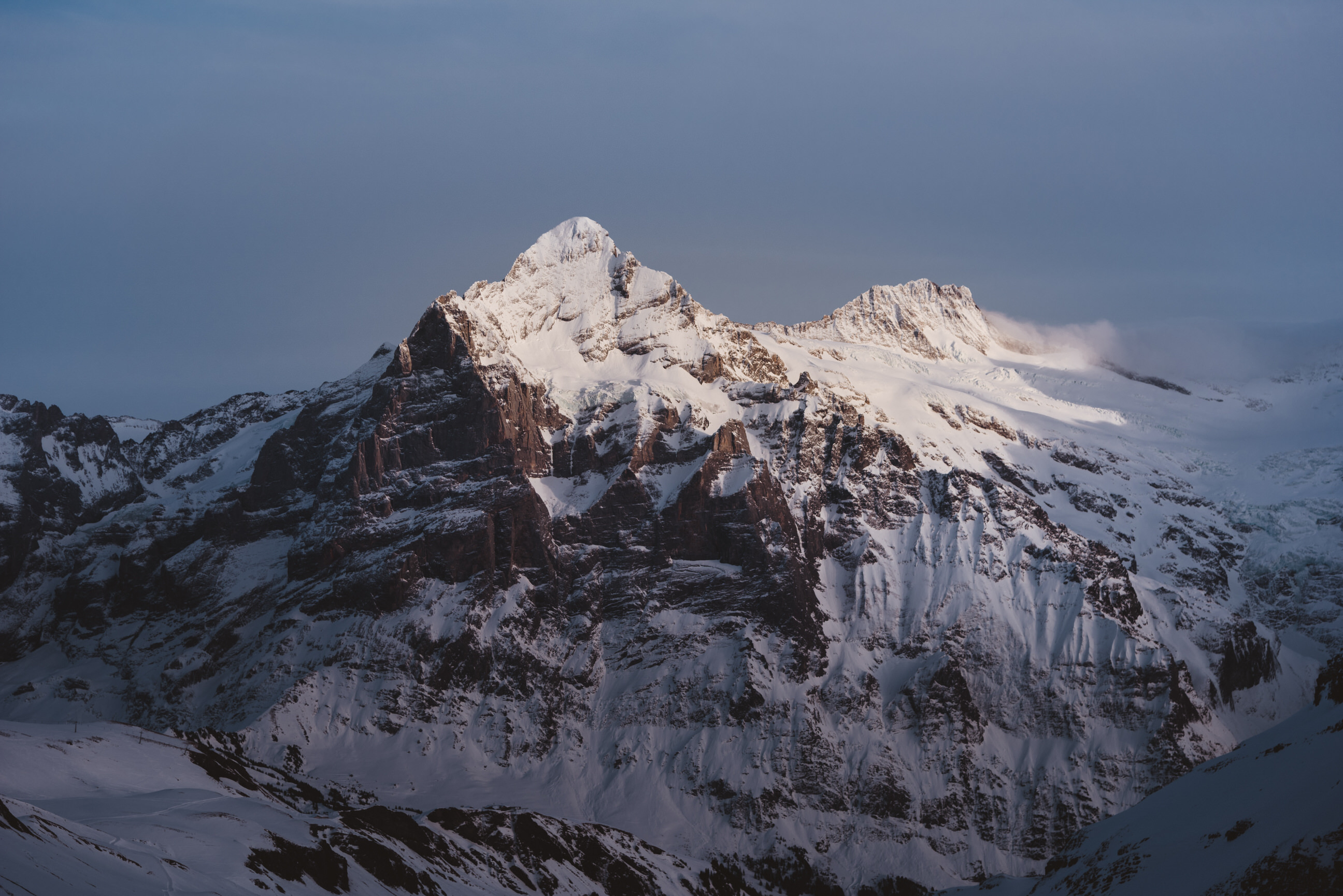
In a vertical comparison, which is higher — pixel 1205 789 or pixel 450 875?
pixel 1205 789

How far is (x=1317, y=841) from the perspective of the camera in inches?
3674

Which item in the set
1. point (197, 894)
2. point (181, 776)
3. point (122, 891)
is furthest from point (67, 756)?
point (122, 891)

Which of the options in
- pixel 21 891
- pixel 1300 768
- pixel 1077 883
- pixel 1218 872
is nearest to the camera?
pixel 21 891

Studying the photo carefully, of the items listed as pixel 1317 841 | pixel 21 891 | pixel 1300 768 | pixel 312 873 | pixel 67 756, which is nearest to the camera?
pixel 21 891

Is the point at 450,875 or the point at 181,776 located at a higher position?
the point at 181,776

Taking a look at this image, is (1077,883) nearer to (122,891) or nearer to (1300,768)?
(1300,768)

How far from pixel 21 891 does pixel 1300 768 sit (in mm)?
87182

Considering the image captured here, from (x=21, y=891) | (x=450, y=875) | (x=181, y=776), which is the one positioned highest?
(x=21, y=891)

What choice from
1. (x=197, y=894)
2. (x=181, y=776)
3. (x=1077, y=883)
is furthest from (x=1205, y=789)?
(x=181, y=776)

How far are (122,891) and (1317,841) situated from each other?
76.5 metres

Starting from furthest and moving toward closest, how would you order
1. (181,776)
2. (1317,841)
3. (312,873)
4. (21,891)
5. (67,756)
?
(181,776) → (67,756) → (312,873) → (1317,841) → (21,891)

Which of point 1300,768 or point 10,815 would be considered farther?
point 1300,768

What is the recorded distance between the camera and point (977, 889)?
180 m

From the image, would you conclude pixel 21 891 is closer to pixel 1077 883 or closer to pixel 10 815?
pixel 10 815
